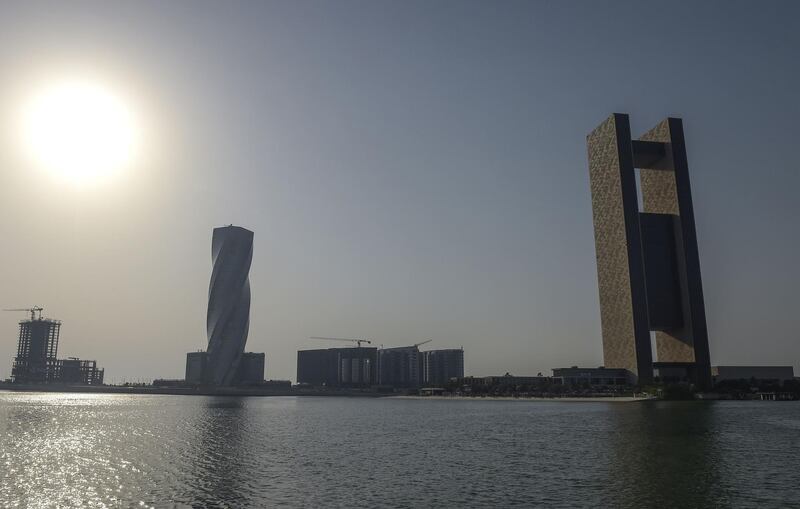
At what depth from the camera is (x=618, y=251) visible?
180875mm

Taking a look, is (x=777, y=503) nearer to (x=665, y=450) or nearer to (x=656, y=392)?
(x=665, y=450)

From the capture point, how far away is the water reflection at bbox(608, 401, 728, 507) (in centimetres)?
3097

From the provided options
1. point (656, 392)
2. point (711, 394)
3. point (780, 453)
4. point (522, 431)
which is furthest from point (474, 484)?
point (711, 394)

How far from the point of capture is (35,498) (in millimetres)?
32562

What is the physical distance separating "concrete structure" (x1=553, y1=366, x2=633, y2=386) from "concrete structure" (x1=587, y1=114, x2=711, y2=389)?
2.16 m

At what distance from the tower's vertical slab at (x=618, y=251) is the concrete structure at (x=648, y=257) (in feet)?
0.87

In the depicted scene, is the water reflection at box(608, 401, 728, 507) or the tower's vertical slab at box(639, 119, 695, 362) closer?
the water reflection at box(608, 401, 728, 507)

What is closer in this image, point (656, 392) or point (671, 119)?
point (656, 392)

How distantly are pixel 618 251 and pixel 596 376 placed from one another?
37.1m

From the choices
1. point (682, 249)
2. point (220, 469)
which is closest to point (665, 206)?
point (682, 249)

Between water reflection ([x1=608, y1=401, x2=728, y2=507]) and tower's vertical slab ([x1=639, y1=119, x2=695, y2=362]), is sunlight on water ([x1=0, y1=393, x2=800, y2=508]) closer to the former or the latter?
water reflection ([x1=608, y1=401, x2=728, y2=507])

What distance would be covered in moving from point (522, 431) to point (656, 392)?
94.2 m

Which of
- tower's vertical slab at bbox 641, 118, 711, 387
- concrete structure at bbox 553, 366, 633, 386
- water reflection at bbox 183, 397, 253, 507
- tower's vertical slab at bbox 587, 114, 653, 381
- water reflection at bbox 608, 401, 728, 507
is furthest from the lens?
concrete structure at bbox 553, 366, 633, 386

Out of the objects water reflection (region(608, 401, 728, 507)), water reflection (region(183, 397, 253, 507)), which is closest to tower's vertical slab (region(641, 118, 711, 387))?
water reflection (region(608, 401, 728, 507))
